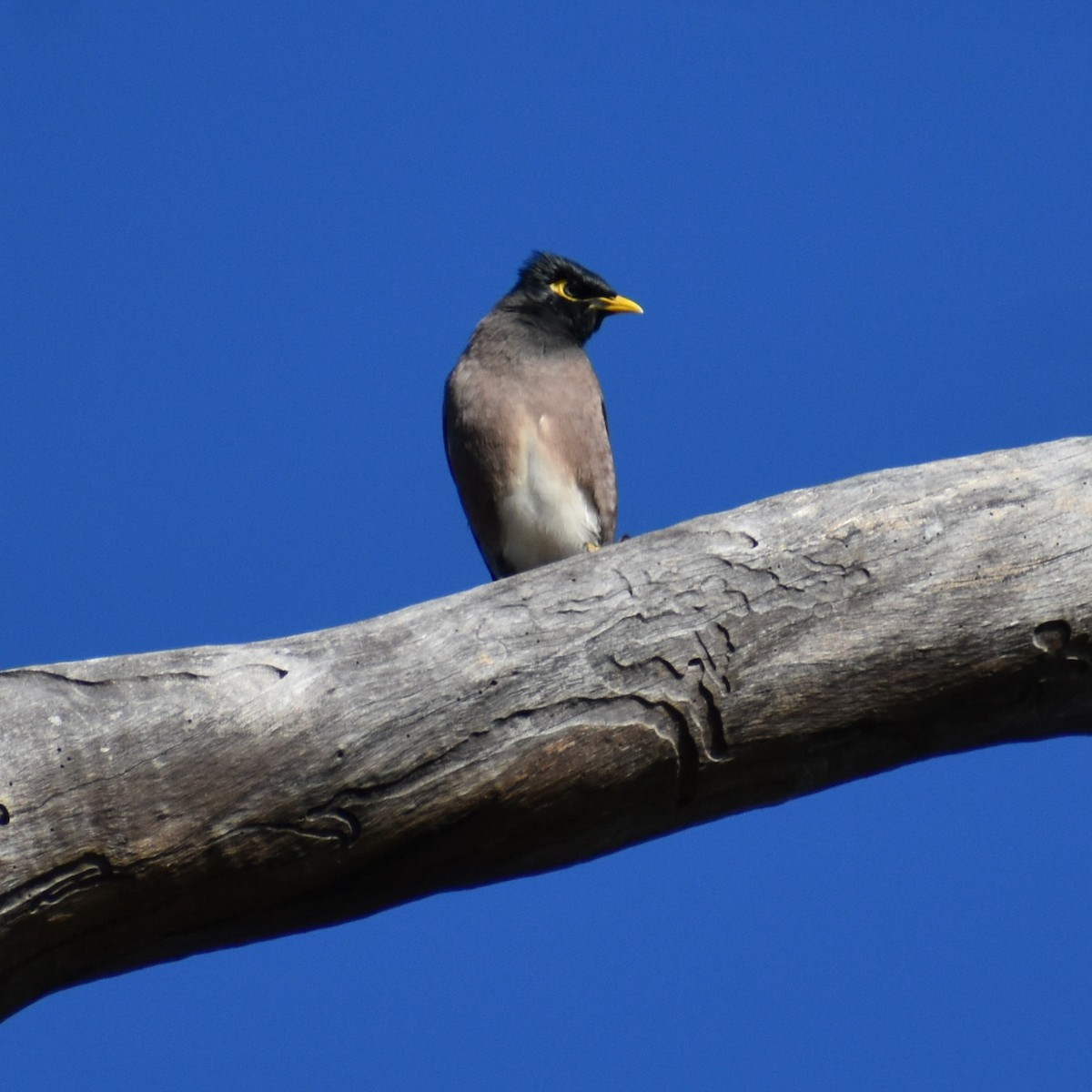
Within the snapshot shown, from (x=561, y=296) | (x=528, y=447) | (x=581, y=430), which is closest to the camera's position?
(x=528, y=447)

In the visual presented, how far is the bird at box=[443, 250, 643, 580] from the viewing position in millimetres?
4910

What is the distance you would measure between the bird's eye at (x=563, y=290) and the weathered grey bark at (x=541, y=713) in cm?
270

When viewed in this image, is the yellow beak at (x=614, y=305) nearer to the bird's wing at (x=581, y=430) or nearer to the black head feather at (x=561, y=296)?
the black head feather at (x=561, y=296)

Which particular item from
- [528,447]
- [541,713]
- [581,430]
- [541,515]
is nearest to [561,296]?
[581,430]

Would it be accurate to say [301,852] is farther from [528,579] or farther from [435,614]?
[528,579]

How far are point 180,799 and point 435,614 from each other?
628 millimetres

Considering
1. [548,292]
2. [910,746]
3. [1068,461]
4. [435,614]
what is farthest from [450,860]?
[548,292]

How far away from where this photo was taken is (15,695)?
265 cm

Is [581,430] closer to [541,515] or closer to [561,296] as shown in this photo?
[541,515]

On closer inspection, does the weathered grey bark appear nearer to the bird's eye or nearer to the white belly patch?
the white belly patch

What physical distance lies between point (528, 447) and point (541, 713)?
2.28 m

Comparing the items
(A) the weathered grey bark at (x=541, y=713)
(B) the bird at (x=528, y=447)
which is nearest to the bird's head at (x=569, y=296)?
(B) the bird at (x=528, y=447)

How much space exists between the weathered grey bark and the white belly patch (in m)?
1.94

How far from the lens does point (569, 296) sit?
554cm
